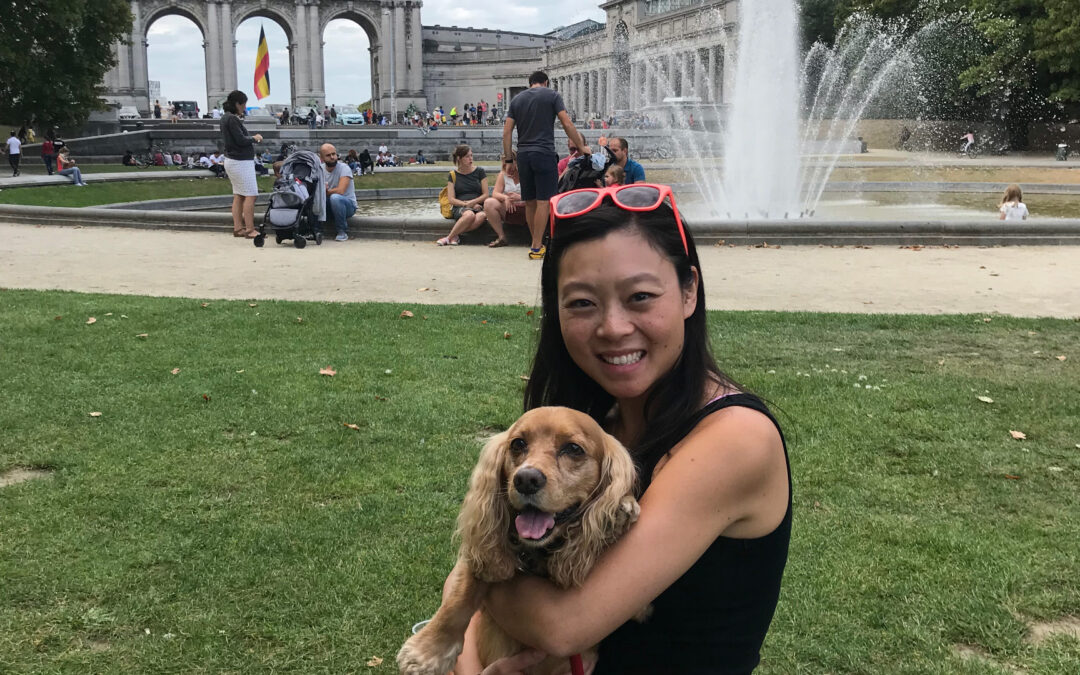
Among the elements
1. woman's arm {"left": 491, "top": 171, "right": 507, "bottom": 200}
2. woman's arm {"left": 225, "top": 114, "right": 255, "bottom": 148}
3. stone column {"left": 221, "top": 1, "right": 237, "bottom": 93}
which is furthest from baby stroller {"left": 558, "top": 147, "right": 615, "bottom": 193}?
stone column {"left": 221, "top": 1, "right": 237, "bottom": 93}

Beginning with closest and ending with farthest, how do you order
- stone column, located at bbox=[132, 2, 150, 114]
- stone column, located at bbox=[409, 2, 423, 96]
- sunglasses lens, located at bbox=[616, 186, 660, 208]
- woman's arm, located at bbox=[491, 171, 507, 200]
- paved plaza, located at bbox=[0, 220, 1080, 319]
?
1. sunglasses lens, located at bbox=[616, 186, 660, 208]
2. paved plaza, located at bbox=[0, 220, 1080, 319]
3. woman's arm, located at bbox=[491, 171, 507, 200]
4. stone column, located at bbox=[132, 2, 150, 114]
5. stone column, located at bbox=[409, 2, 423, 96]

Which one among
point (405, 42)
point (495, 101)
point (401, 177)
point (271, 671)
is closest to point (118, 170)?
point (401, 177)

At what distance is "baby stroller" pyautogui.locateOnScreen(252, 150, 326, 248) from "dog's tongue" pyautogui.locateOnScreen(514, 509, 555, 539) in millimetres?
13232

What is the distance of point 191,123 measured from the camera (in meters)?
57.7

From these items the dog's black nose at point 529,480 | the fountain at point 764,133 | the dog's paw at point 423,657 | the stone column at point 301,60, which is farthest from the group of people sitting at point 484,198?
the stone column at point 301,60

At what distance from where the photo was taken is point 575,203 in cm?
211

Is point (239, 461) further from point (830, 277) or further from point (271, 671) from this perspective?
point (830, 277)

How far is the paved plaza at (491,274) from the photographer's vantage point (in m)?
10.0

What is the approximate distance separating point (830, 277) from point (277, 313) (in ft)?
21.6

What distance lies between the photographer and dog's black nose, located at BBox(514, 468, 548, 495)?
1.72 metres

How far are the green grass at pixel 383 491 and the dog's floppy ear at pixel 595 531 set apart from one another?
1778mm

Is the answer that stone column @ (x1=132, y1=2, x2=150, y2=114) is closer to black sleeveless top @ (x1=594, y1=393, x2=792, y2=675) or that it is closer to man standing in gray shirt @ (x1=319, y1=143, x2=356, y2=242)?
man standing in gray shirt @ (x1=319, y1=143, x2=356, y2=242)

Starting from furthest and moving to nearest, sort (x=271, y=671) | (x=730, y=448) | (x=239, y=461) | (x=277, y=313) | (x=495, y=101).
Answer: (x=495, y=101), (x=277, y=313), (x=239, y=461), (x=271, y=671), (x=730, y=448)

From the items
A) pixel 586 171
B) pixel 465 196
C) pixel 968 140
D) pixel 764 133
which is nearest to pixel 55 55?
pixel 764 133
